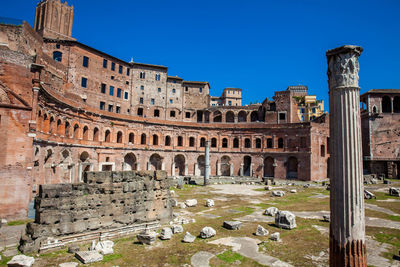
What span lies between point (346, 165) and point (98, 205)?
10042 millimetres

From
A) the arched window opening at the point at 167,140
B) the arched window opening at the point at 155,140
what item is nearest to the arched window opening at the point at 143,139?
the arched window opening at the point at 155,140

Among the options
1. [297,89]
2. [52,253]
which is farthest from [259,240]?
[297,89]

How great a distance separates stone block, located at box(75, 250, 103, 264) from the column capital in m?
8.96

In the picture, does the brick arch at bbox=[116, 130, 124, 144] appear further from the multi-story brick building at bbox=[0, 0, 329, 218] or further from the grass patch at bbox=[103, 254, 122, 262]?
the grass patch at bbox=[103, 254, 122, 262]

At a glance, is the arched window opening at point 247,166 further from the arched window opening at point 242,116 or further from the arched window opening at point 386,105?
the arched window opening at point 386,105

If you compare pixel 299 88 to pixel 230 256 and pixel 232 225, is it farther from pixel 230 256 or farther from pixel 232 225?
pixel 230 256

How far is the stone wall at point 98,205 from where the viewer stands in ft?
33.6

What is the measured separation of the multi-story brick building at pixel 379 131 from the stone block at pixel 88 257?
4558 centimetres

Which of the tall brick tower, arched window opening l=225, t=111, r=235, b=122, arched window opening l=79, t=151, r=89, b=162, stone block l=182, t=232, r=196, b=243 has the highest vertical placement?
the tall brick tower

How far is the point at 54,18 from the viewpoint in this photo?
3928cm

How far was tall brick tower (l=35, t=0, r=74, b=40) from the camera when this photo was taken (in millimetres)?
38844

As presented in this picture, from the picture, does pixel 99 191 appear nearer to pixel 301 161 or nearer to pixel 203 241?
pixel 203 241

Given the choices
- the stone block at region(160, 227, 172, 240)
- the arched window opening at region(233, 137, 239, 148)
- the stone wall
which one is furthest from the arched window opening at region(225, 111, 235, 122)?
the stone block at region(160, 227, 172, 240)

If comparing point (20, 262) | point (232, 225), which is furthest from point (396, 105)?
point (20, 262)
